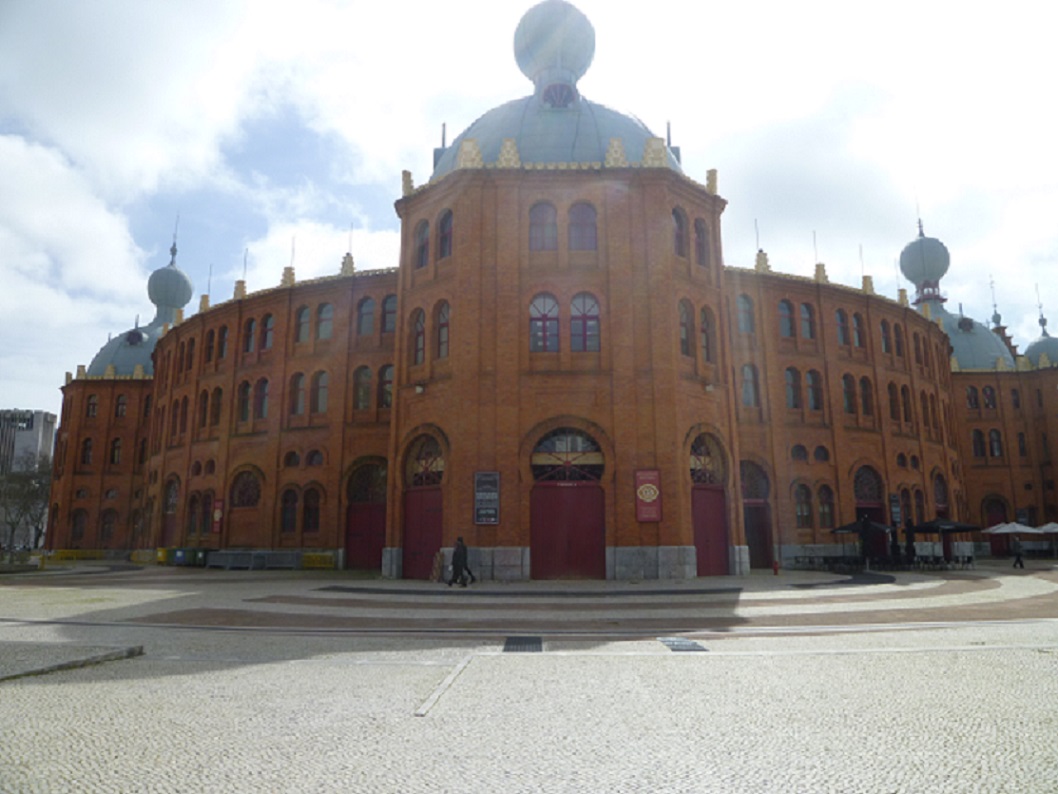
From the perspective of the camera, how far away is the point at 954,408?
5397cm

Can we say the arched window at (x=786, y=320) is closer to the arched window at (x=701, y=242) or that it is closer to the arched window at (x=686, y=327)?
the arched window at (x=701, y=242)

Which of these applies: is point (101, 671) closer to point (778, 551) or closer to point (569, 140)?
point (569, 140)

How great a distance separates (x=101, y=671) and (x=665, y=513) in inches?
781

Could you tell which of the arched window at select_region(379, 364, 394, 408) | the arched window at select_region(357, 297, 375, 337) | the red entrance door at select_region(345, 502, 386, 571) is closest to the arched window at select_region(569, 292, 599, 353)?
the arched window at select_region(379, 364, 394, 408)

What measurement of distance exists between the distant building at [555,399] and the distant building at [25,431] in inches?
3595

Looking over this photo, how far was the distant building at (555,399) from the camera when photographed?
26500mm

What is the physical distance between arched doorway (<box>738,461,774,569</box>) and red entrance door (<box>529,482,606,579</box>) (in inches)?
470

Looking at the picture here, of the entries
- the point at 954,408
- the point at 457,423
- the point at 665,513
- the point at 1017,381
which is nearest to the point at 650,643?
the point at 665,513

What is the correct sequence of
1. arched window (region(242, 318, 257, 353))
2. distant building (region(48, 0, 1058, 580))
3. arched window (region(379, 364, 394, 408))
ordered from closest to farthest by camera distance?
1. distant building (region(48, 0, 1058, 580))
2. arched window (region(379, 364, 394, 408))
3. arched window (region(242, 318, 257, 353))

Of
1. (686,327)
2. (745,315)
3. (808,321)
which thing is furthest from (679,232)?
(808,321)

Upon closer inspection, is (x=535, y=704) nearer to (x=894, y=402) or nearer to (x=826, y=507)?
(x=826, y=507)

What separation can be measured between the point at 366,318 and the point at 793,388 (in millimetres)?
23678

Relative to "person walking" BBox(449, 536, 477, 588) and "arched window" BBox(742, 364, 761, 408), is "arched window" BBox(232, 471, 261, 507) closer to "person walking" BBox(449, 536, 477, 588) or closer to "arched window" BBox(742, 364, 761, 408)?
"person walking" BBox(449, 536, 477, 588)

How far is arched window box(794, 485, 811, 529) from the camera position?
37.5m
